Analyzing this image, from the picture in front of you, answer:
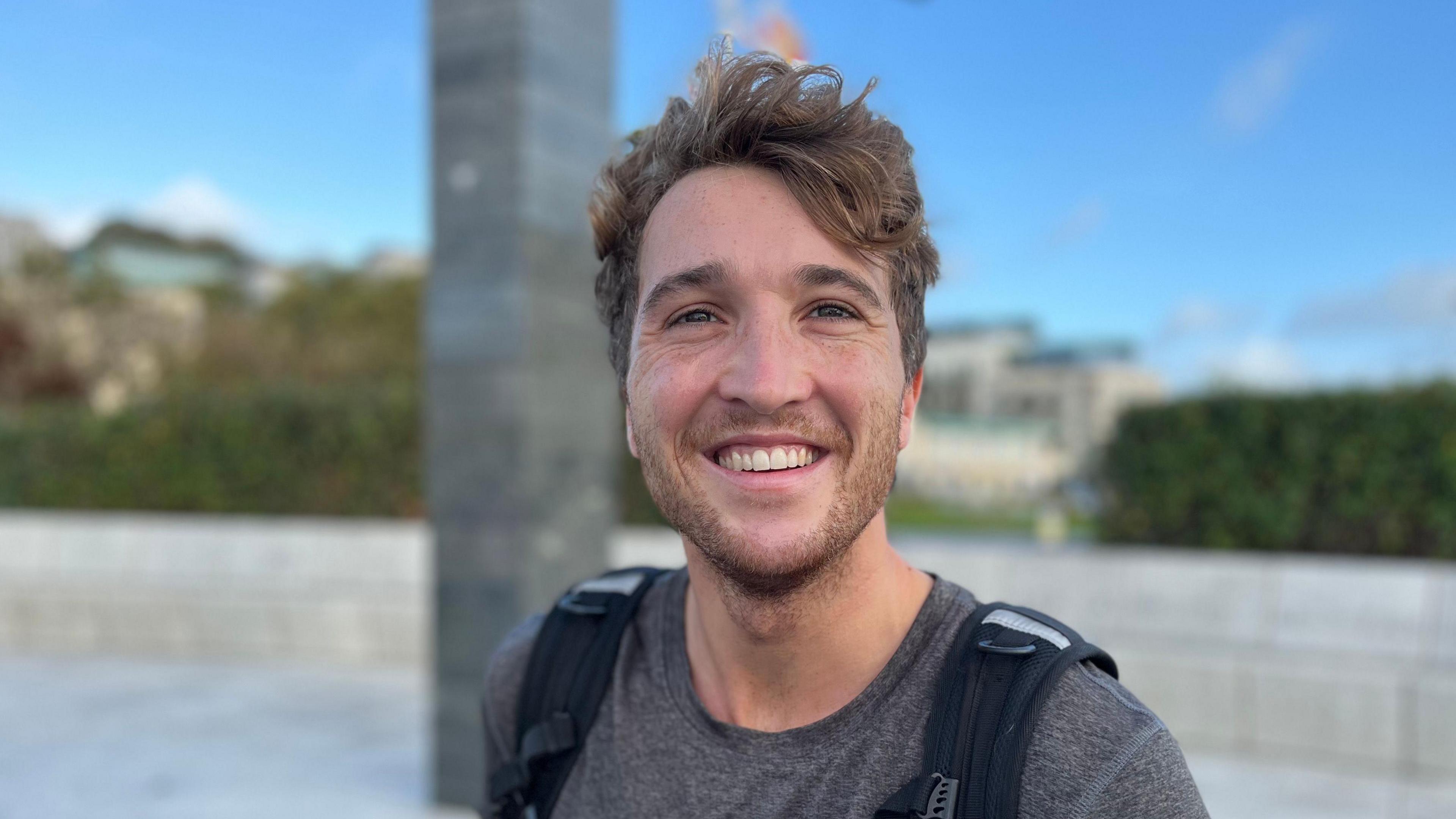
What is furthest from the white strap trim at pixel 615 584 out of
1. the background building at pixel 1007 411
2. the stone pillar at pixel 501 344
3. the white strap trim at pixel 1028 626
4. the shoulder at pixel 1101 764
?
the background building at pixel 1007 411

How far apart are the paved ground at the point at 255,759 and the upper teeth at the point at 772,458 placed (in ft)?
13.2

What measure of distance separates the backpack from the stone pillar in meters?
2.83

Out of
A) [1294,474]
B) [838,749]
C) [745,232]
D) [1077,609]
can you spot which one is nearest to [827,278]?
[745,232]

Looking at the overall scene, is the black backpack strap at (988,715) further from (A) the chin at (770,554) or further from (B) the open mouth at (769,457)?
(B) the open mouth at (769,457)

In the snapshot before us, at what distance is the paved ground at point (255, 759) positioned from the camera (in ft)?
16.5

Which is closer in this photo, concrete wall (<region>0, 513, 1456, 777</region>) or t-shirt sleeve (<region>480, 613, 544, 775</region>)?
t-shirt sleeve (<region>480, 613, 544, 775</region>)

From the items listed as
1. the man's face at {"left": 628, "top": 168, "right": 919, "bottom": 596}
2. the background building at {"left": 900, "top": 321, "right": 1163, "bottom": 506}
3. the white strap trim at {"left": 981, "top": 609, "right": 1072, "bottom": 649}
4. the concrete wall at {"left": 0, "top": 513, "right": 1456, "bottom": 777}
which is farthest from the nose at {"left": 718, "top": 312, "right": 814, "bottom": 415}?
the background building at {"left": 900, "top": 321, "right": 1163, "bottom": 506}

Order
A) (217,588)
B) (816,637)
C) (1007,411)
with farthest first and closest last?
1. (1007,411)
2. (217,588)
3. (816,637)

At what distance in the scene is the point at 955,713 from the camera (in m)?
1.24

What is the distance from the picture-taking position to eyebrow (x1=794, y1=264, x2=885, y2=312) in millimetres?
1324

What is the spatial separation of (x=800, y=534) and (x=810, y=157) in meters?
0.50

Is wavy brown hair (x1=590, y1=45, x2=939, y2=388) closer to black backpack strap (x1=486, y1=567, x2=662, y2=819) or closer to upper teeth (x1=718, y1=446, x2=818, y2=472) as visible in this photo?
upper teeth (x1=718, y1=446, x2=818, y2=472)

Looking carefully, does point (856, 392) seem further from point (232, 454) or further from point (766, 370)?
point (232, 454)

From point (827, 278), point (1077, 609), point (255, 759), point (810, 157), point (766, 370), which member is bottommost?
point (255, 759)
